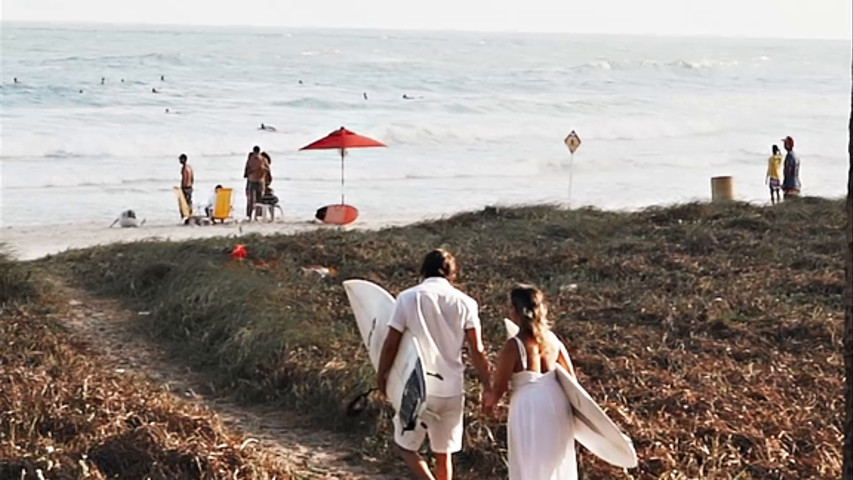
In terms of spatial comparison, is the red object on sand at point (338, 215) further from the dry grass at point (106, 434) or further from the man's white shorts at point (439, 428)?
the man's white shorts at point (439, 428)

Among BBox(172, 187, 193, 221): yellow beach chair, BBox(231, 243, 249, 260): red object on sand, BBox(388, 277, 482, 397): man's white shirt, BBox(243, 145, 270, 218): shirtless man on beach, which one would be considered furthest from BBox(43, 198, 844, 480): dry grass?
BBox(172, 187, 193, 221): yellow beach chair

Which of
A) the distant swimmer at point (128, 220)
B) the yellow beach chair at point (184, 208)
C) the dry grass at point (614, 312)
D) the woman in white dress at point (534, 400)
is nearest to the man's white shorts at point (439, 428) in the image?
the woman in white dress at point (534, 400)

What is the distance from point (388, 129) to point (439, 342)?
39.0 meters

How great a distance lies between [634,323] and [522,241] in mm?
4072

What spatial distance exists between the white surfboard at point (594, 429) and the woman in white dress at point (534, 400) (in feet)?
0.14

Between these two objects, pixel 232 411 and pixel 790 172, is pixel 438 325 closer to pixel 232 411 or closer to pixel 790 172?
pixel 232 411

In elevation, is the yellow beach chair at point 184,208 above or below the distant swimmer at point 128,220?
above

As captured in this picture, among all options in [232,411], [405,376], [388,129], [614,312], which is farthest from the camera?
[388,129]

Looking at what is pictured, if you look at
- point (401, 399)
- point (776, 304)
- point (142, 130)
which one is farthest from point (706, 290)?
point (142, 130)

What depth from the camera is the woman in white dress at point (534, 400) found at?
590cm

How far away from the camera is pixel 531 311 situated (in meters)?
6.01

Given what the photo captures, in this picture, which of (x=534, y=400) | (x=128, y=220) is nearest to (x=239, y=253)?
(x=534, y=400)

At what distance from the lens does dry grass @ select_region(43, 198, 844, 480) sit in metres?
7.57

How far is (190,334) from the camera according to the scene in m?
10.4
